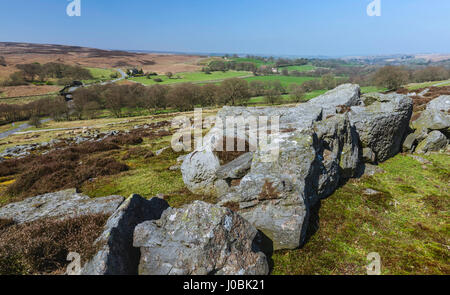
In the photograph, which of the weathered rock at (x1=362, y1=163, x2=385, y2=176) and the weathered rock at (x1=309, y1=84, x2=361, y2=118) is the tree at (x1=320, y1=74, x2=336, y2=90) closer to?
the weathered rock at (x1=309, y1=84, x2=361, y2=118)

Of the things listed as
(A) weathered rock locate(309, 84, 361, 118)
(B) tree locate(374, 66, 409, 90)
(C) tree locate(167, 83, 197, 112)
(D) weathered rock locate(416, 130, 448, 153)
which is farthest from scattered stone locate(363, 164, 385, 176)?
(B) tree locate(374, 66, 409, 90)

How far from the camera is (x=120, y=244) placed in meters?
6.67

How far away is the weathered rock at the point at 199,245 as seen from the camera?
640 cm

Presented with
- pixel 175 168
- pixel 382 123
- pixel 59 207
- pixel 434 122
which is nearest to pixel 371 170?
pixel 382 123

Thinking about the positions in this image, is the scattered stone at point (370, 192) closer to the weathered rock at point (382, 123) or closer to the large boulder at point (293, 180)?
the large boulder at point (293, 180)

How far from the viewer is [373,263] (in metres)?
7.38

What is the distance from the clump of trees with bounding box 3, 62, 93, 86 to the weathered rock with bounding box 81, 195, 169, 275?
168032 mm

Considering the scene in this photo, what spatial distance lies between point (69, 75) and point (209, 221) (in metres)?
188

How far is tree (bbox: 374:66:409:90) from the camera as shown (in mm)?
78688

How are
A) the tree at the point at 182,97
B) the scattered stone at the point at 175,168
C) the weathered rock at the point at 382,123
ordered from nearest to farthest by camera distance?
the weathered rock at the point at 382,123 < the scattered stone at the point at 175,168 < the tree at the point at 182,97

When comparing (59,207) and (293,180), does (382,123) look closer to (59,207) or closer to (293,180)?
(293,180)

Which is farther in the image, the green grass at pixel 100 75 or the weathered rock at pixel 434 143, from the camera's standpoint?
the green grass at pixel 100 75

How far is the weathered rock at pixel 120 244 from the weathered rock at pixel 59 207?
2142 mm

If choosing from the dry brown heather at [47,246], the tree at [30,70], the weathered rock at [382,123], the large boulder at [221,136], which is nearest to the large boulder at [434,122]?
the weathered rock at [382,123]
